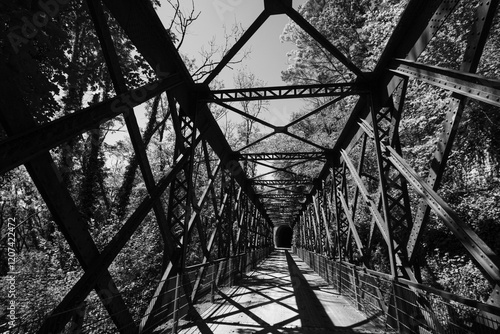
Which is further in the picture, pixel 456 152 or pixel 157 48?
pixel 456 152

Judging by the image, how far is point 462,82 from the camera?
3418mm

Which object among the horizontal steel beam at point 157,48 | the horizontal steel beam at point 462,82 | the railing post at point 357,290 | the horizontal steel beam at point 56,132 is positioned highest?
the horizontal steel beam at point 157,48

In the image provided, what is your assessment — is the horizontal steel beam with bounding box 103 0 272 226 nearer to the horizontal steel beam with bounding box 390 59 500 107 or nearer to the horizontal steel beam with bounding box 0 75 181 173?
the horizontal steel beam with bounding box 0 75 181 173

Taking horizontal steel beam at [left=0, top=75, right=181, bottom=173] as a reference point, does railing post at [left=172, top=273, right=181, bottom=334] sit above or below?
below

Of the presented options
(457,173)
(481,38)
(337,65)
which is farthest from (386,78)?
(337,65)

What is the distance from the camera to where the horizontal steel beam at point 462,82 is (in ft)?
9.80

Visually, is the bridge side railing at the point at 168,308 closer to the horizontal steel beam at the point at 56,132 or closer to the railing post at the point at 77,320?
the railing post at the point at 77,320

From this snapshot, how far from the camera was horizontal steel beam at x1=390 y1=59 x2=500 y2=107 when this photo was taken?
2.99 m

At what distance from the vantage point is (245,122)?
90.7ft

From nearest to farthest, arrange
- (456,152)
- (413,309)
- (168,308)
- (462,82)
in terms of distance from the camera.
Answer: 1. (462,82)
2. (413,309)
3. (168,308)
4. (456,152)

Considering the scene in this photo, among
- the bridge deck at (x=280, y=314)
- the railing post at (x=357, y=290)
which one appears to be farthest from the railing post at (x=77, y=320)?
the railing post at (x=357, y=290)

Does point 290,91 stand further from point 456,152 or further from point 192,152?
point 456,152

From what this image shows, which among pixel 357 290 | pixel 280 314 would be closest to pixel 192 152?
pixel 280 314

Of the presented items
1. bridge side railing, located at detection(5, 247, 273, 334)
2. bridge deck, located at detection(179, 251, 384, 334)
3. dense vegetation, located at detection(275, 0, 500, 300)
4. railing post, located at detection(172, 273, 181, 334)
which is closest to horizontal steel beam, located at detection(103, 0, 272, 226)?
railing post, located at detection(172, 273, 181, 334)
